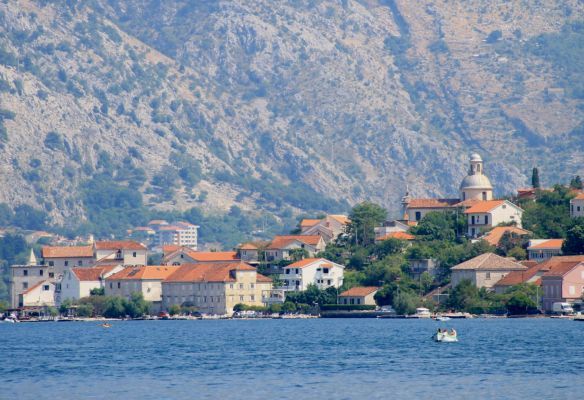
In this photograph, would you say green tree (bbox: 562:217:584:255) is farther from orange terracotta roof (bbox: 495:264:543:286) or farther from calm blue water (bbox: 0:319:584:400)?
calm blue water (bbox: 0:319:584:400)

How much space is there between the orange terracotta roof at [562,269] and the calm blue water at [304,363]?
12018 millimetres

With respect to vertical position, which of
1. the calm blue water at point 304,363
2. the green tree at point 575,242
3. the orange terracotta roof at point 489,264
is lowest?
the calm blue water at point 304,363

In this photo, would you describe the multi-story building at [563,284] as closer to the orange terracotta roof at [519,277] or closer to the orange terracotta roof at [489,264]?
the orange terracotta roof at [519,277]

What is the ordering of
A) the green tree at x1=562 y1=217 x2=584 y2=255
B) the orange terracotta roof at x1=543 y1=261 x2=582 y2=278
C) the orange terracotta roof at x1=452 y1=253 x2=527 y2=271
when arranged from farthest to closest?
the green tree at x1=562 y1=217 x2=584 y2=255 → the orange terracotta roof at x1=452 y1=253 x2=527 y2=271 → the orange terracotta roof at x1=543 y1=261 x2=582 y2=278

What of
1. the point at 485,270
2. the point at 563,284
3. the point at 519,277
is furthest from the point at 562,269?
the point at 485,270

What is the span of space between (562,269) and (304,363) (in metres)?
69.2

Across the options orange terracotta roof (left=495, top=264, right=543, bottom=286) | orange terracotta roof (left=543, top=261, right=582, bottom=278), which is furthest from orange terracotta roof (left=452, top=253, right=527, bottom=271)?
orange terracotta roof (left=543, top=261, right=582, bottom=278)

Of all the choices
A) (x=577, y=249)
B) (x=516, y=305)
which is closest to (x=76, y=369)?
(x=516, y=305)

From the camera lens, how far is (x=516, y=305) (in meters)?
182

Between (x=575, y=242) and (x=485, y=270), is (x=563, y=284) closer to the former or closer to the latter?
(x=485, y=270)

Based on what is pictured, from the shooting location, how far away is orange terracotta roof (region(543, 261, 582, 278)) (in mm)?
182250

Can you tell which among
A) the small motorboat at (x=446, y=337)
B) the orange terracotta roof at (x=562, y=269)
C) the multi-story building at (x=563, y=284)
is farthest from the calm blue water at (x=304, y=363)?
the orange terracotta roof at (x=562, y=269)

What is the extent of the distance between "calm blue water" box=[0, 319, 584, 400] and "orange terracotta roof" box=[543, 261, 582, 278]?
12.0 m

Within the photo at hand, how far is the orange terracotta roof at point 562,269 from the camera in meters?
182
